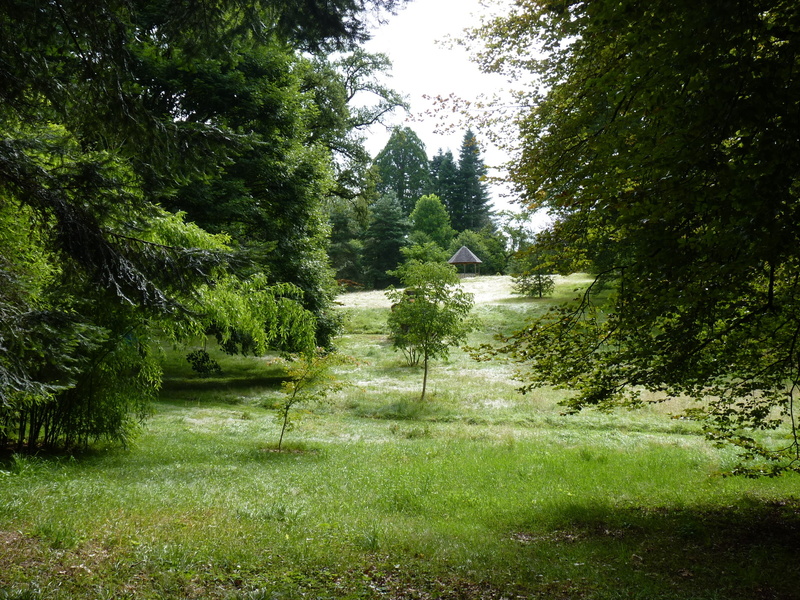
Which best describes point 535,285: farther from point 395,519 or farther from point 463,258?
point 395,519

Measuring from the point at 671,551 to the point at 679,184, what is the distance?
4.02 meters

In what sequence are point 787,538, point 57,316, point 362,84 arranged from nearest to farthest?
1. point 787,538
2. point 57,316
3. point 362,84

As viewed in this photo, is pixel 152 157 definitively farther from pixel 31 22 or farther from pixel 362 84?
pixel 362 84

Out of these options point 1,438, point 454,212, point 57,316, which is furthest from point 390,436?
point 454,212

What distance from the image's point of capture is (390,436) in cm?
1591

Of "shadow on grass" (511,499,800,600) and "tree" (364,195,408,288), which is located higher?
"tree" (364,195,408,288)

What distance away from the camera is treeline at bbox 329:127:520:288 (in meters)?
A: 55.0

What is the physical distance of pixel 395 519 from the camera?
7.45 m

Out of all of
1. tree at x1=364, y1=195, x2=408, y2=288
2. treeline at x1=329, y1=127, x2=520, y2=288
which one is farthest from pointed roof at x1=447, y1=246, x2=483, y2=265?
tree at x1=364, y1=195, x2=408, y2=288

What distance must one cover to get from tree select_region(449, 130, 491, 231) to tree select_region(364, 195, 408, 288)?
18871mm

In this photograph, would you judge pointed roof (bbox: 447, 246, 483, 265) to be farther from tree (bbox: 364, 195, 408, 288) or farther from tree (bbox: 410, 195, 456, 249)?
tree (bbox: 410, 195, 456, 249)

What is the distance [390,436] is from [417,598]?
37.1 feet

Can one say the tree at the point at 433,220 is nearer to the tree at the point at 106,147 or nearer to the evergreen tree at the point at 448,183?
the evergreen tree at the point at 448,183

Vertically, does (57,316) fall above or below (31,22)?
below
